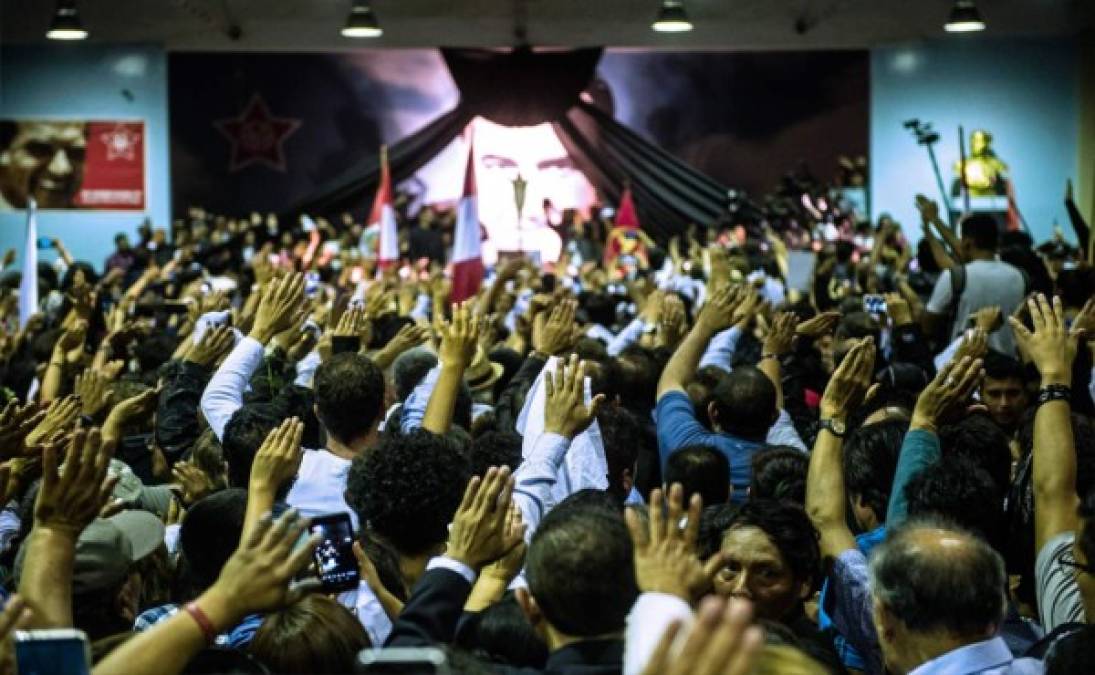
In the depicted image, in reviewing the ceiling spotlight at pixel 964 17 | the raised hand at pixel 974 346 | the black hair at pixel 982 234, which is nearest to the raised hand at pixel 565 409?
the raised hand at pixel 974 346

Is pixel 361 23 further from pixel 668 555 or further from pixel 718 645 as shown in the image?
pixel 718 645

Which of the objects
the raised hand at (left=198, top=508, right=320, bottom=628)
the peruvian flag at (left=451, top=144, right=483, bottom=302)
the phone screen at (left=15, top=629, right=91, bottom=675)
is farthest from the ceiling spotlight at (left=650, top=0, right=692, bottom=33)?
the phone screen at (left=15, top=629, right=91, bottom=675)

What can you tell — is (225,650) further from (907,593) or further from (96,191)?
(96,191)

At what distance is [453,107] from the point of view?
93.0 ft

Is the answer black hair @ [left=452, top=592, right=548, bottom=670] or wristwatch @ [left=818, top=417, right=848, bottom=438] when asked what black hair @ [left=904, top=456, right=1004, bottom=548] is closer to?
wristwatch @ [left=818, top=417, right=848, bottom=438]

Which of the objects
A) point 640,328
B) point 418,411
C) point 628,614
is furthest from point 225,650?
point 640,328

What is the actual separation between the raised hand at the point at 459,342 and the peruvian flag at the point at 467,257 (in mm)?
5390

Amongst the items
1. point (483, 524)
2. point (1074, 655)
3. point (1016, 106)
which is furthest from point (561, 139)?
point (1074, 655)

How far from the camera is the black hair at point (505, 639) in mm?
3268

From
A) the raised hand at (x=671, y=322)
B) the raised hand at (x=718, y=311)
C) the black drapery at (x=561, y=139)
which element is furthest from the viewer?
the black drapery at (x=561, y=139)

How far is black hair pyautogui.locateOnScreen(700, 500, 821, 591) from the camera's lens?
13.4ft

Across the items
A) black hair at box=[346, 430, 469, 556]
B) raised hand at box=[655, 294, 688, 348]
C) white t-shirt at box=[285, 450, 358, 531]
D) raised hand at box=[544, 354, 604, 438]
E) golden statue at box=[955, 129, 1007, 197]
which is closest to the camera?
black hair at box=[346, 430, 469, 556]

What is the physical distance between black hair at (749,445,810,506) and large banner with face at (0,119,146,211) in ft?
72.3

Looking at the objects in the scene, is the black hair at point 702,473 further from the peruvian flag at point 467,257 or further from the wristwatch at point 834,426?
the peruvian flag at point 467,257
